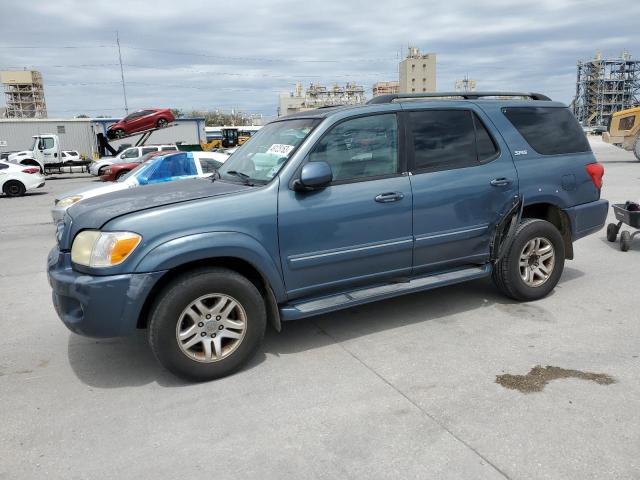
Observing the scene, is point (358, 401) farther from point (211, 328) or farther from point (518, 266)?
point (518, 266)

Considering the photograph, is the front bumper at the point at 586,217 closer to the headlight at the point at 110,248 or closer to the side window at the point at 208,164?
the headlight at the point at 110,248

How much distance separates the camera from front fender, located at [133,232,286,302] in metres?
3.33

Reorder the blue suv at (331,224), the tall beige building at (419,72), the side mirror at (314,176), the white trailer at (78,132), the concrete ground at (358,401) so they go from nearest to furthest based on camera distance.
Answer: the concrete ground at (358,401) → the blue suv at (331,224) → the side mirror at (314,176) → the white trailer at (78,132) → the tall beige building at (419,72)

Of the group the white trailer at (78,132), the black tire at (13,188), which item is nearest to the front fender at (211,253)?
the black tire at (13,188)

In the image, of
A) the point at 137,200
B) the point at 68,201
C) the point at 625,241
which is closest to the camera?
the point at 137,200

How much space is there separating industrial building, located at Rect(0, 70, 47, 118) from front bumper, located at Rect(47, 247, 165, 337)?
491ft

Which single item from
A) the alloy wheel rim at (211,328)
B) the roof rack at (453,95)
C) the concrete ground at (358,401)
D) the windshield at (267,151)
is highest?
the roof rack at (453,95)

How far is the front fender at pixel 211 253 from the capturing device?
10.9 feet

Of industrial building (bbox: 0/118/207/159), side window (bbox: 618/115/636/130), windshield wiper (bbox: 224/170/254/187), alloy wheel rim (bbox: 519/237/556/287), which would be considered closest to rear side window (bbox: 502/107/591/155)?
alloy wheel rim (bbox: 519/237/556/287)

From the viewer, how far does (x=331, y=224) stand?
3.84 meters

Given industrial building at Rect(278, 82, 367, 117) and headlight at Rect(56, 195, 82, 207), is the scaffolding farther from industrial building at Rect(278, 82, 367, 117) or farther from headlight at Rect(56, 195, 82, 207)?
headlight at Rect(56, 195, 82, 207)

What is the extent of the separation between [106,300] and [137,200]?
2.76 ft

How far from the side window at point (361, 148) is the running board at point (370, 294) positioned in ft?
3.00

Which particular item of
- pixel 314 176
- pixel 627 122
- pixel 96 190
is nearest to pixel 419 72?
pixel 627 122
